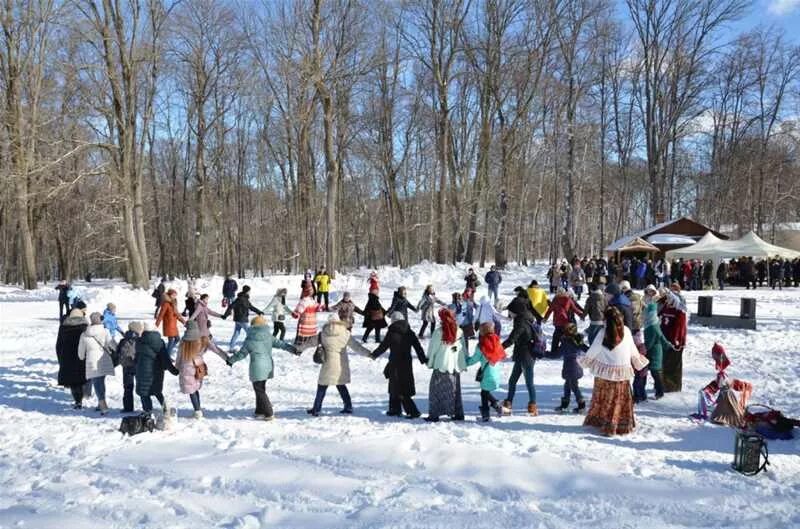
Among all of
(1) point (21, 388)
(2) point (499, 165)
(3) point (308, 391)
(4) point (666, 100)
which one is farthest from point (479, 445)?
(4) point (666, 100)

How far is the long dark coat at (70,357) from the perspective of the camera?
9.32 meters

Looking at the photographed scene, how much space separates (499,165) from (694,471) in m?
32.0

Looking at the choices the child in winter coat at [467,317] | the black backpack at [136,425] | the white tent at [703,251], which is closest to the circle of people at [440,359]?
the black backpack at [136,425]

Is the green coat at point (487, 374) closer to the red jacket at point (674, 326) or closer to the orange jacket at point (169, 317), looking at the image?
the red jacket at point (674, 326)

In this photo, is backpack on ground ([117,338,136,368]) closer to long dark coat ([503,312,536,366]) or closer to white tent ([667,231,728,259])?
long dark coat ([503,312,536,366])

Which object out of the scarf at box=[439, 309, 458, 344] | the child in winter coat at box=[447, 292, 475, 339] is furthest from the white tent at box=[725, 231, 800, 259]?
the scarf at box=[439, 309, 458, 344]

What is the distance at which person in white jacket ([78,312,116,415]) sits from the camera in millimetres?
9070

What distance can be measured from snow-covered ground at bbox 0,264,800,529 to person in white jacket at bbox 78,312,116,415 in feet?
1.14

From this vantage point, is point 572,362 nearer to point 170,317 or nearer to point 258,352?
point 258,352

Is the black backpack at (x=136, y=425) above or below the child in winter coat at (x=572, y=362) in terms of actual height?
below

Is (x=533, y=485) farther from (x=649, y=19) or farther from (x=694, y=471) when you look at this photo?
(x=649, y=19)

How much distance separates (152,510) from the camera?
5488mm

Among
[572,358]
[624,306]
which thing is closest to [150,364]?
[572,358]

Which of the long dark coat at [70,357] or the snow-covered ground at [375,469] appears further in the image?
the long dark coat at [70,357]
